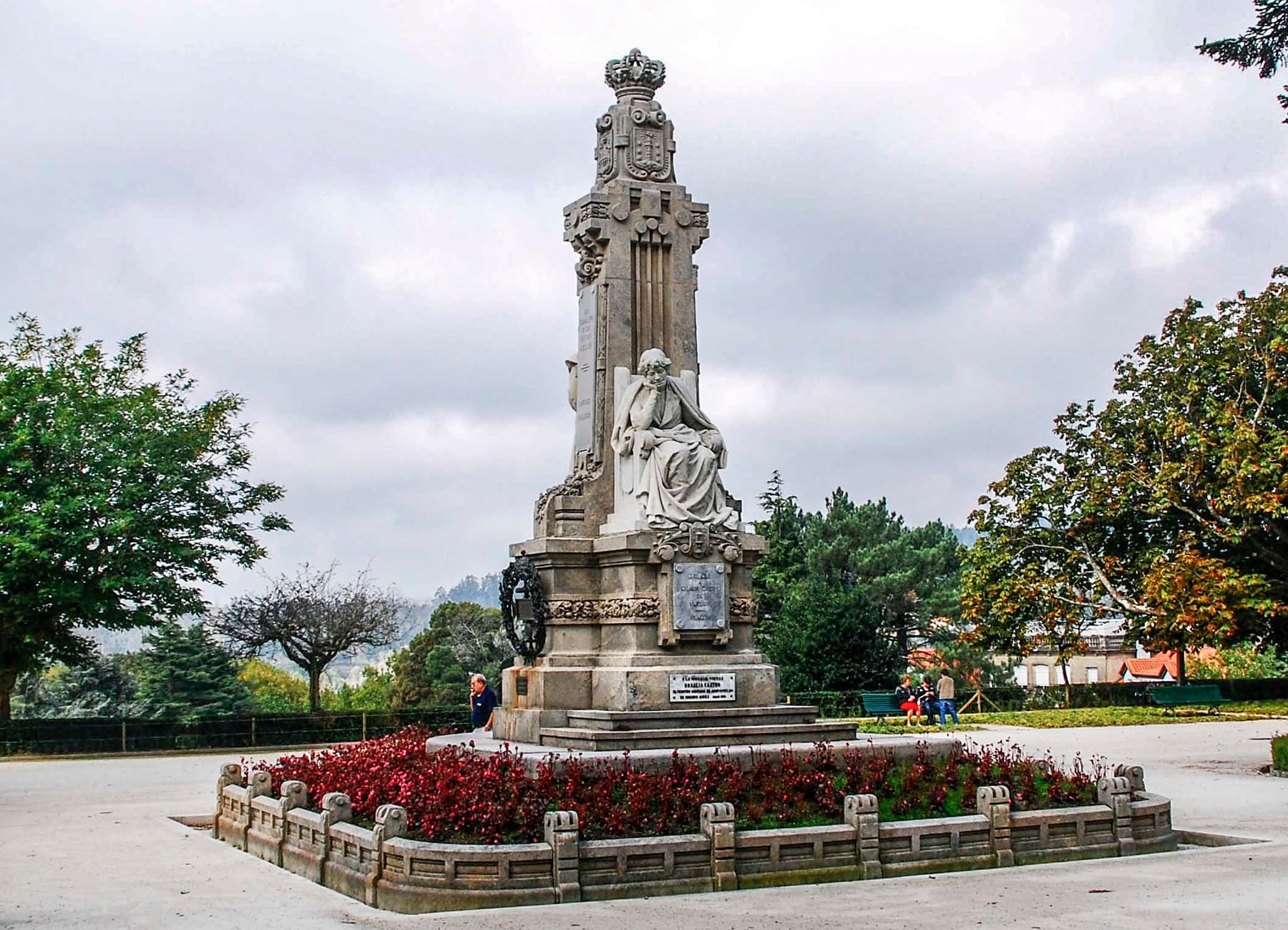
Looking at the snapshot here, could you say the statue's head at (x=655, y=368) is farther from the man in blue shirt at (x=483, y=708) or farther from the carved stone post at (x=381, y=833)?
the carved stone post at (x=381, y=833)

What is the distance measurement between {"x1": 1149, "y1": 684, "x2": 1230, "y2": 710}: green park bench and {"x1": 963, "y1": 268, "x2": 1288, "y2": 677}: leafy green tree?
6250 mm

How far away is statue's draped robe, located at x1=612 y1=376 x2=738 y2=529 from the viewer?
15414 millimetres

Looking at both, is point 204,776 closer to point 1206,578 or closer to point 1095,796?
point 1095,796

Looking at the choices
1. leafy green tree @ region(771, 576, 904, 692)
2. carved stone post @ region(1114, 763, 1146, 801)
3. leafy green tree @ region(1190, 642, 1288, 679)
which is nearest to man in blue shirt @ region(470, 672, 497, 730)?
carved stone post @ region(1114, 763, 1146, 801)

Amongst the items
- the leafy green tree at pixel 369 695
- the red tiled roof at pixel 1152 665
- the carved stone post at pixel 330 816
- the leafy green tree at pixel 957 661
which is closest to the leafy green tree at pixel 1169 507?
the leafy green tree at pixel 957 661

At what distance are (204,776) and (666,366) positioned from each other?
12536mm

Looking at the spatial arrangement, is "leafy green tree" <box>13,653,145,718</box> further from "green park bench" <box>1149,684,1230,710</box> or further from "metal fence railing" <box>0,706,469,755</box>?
"green park bench" <box>1149,684,1230,710</box>

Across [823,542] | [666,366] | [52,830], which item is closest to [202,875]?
[52,830]

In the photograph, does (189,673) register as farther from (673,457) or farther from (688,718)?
(688,718)

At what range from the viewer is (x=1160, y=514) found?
115 ft

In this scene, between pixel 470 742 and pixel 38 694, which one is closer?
pixel 470 742

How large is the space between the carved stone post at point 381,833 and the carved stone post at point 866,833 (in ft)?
11.6

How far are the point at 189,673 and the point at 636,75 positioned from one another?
87.8 ft

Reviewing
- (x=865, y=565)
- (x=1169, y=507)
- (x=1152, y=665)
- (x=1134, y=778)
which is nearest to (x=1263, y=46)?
→ (x=1134, y=778)
